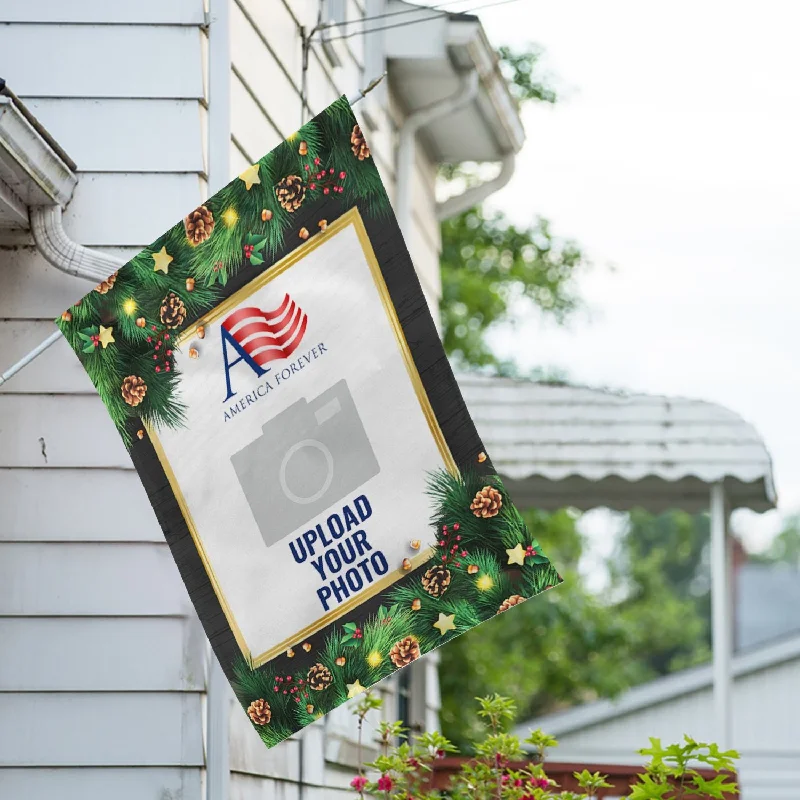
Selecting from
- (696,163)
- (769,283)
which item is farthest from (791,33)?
(769,283)

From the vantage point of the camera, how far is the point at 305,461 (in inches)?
143

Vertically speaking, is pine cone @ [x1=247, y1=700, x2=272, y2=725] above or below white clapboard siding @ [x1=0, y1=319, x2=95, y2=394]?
below

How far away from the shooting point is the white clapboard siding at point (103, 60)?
4555 millimetres

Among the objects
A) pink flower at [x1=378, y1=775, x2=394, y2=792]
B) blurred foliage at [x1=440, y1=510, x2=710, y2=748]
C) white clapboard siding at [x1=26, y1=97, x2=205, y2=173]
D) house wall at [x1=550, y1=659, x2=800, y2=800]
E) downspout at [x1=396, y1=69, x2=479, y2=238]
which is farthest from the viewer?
house wall at [x1=550, y1=659, x2=800, y2=800]

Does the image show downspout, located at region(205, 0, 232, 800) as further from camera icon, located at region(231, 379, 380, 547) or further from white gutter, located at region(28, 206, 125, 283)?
camera icon, located at region(231, 379, 380, 547)

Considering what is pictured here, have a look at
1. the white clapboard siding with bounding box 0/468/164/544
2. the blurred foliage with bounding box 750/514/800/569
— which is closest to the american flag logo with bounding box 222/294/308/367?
the white clapboard siding with bounding box 0/468/164/544

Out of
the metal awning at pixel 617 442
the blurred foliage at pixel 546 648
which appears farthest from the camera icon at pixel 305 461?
the blurred foliage at pixel 546 648

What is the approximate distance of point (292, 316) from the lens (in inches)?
144

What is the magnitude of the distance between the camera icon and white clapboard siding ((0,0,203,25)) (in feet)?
5.62

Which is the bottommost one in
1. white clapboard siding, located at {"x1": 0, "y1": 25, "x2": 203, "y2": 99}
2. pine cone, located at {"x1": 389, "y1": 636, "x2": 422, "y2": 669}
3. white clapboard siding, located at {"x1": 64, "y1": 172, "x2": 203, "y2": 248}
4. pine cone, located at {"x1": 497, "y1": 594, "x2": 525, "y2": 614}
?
pine cone, located at {"x1": 389, "y1": 636, "x2": 422, "y2": 669}

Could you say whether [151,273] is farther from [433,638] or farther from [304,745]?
[304,745]

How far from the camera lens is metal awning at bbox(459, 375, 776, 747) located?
765 cm

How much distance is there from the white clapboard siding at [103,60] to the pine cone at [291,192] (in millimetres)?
1017

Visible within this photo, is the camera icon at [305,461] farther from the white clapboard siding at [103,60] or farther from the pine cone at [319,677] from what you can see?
the white clapboard siding at [103,60]
